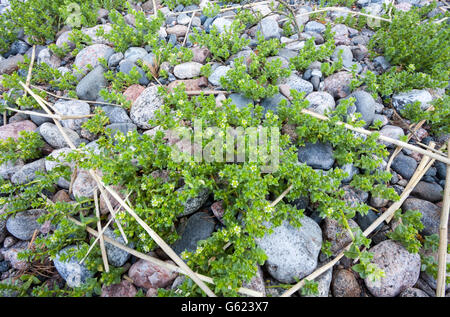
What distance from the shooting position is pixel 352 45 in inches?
193

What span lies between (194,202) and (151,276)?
947mm

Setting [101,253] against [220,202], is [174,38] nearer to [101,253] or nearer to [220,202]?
[220,202]

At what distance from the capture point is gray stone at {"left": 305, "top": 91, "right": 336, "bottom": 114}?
380cm

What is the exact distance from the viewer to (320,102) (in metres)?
3.83

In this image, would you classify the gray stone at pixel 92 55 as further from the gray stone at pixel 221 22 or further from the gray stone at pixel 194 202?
the gray stone at pixel 194 202

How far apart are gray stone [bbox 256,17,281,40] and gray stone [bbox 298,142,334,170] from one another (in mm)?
2458

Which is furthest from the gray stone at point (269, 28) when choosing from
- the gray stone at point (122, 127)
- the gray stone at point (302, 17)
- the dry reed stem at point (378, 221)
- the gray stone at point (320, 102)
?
the dry reed stem at point (378, 221)

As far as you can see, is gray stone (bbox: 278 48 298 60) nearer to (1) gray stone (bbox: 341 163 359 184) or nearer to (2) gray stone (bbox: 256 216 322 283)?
(1) gray stone (bbox: 341 163 359 184)

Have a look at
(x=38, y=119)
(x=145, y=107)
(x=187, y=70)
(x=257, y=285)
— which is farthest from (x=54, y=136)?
(x=257, y=285)

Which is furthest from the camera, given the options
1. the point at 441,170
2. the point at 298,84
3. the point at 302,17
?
the point at 302,17

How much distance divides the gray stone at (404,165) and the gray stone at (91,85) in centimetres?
471

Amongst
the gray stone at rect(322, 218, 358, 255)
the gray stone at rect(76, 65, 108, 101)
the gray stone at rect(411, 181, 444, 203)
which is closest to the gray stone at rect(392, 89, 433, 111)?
the gray stone at rect(411, 181, 444, 203)

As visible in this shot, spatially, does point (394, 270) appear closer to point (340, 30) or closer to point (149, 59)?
point (340, 30)

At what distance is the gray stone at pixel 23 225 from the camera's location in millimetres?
3252
